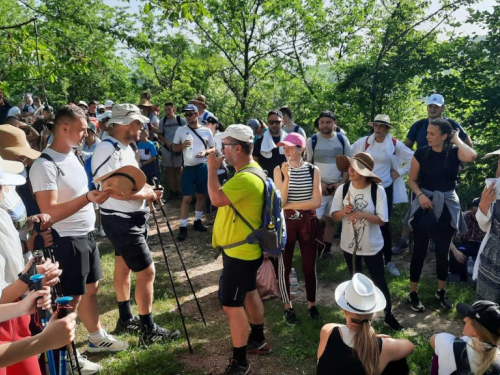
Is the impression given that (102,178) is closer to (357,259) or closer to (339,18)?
(357,259)

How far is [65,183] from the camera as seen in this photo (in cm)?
324

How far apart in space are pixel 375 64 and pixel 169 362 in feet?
21.6

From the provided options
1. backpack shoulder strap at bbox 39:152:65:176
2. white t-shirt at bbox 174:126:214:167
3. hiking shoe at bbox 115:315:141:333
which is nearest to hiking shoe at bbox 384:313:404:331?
hiking shoe at bbox 115:315:141:333

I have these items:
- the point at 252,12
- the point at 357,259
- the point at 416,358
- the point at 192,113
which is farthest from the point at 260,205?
the point at 252,12

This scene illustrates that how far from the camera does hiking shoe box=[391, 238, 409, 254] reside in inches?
247

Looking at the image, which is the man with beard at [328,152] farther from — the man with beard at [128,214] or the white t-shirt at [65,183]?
the white t-shirt at [65,183]

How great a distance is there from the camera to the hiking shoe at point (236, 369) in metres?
3.47

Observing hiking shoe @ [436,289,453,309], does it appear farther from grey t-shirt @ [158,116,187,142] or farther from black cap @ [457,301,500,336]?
grey t-shirt @ [158,116,187,142]

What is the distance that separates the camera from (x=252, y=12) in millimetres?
10844

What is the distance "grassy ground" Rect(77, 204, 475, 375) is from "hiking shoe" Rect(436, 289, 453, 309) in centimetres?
8

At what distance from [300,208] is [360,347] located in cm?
218

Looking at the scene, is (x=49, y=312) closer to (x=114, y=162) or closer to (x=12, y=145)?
(x=114, y=162)

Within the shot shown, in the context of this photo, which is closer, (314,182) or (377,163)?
(314,182)

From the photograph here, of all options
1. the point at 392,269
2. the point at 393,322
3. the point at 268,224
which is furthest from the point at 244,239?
the point at 392,269
